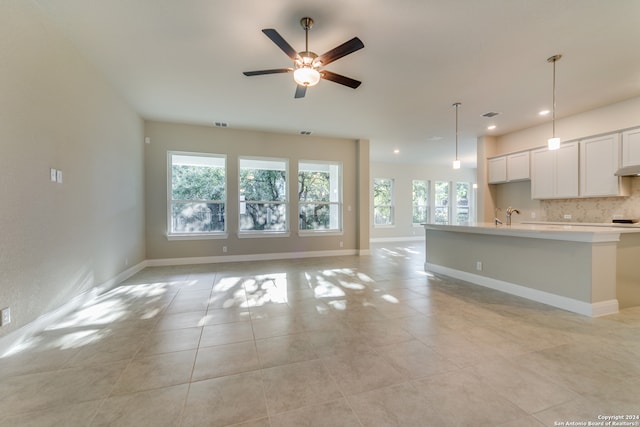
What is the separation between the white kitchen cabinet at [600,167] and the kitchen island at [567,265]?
171cm

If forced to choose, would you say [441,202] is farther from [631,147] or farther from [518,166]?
[631,147]

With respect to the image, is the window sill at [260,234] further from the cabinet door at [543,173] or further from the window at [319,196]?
the cabinet door at [543,173]

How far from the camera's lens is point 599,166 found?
4.56 metres

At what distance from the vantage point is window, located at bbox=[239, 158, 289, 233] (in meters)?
6.25

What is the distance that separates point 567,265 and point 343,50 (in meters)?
3.47

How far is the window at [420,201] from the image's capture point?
10.4 metres

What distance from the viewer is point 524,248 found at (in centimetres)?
352

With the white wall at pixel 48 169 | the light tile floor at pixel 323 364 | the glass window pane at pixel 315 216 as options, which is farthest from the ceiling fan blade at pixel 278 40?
the glass window pane at pixel 315 216

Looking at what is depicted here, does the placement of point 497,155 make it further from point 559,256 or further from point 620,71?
point 559,256

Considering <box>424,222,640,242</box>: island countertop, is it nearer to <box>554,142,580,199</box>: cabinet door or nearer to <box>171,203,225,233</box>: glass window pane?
<box>554,142,580,199</box>: cabinet door

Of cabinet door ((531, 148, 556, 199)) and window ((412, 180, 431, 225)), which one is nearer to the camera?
cabinet door ((531, 148, 556, 199))

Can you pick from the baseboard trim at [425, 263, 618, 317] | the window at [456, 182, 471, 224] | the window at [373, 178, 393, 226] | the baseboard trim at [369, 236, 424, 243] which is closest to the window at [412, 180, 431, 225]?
the baseboard trim at [369, 236, 424, 243]

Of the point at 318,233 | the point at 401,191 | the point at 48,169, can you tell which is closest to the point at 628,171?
the point at 318,233

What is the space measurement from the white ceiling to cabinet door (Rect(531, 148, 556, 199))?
0.81m
